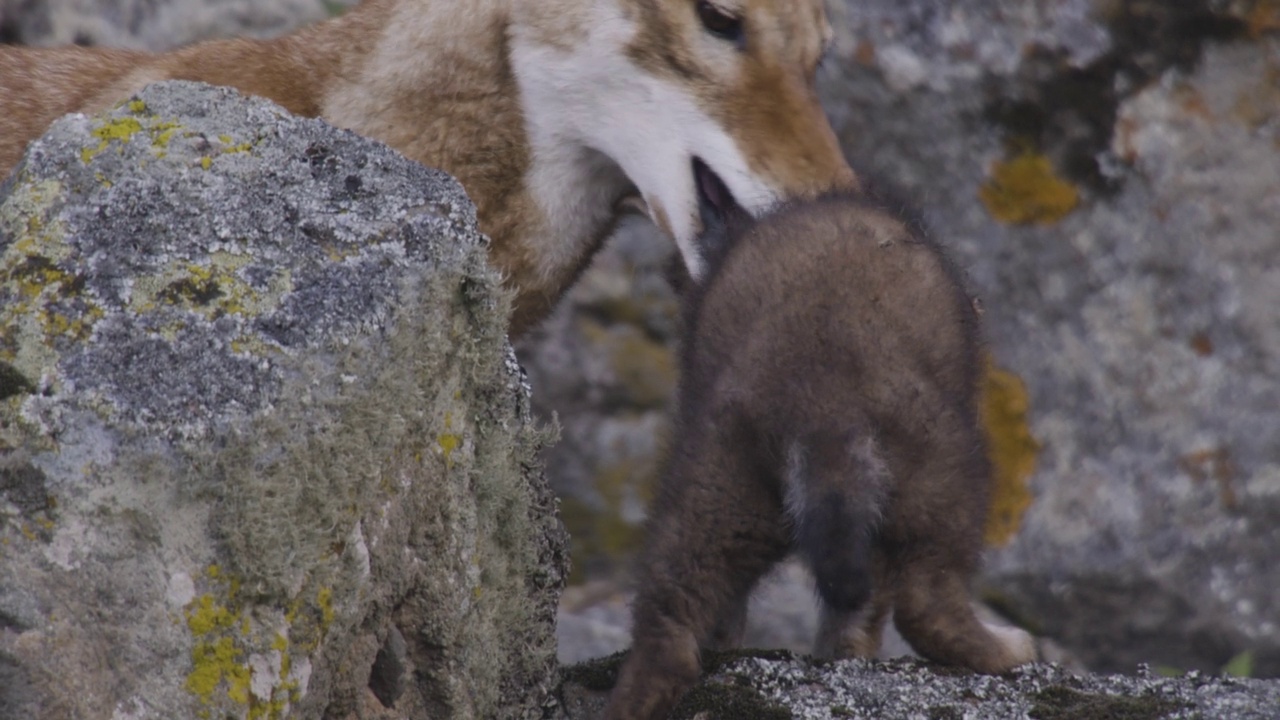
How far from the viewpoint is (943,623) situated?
3.55m

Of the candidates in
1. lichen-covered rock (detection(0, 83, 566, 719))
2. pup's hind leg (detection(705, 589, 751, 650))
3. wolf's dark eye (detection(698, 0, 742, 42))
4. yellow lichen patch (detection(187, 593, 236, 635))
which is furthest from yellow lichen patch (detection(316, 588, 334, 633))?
wolf's dark eye (detection(698, 0, 742, 42))

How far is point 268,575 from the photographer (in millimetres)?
2479

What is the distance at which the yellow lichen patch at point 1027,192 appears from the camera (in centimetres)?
632

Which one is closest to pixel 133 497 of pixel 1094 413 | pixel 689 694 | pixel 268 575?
pixel 268 575

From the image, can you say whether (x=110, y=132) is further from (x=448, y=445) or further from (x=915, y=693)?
(x=915, y=693)

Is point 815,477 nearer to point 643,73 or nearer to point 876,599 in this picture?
point 876,599

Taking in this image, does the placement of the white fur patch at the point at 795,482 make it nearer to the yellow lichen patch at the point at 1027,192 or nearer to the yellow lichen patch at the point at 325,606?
the yellow lichen patch at the point at 325,606

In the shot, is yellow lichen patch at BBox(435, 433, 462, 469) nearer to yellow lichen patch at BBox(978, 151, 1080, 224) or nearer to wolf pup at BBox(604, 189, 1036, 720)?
wolf pup at BBox(604, 189, 1036, 720)

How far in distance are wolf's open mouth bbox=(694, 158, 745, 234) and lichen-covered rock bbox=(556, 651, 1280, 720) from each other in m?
1.38

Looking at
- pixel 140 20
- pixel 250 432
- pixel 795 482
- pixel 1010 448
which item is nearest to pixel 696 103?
pixel 795 482

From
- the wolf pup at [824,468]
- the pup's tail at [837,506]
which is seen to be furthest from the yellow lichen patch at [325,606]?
the pup's tail at [837,506]

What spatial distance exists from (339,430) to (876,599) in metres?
1.79

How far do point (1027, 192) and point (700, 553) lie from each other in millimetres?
3461

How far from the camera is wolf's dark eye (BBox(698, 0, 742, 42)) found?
177 inches
